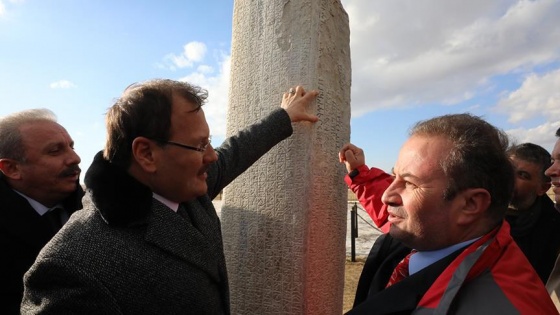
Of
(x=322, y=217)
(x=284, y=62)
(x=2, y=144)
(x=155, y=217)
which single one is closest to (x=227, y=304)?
(x=155, y=217)

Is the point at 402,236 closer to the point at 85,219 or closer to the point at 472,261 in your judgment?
the point at 472,261

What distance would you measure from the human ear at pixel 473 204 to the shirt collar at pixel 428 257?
0.23 feet

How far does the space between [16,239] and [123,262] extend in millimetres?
983

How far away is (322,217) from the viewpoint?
6.81ft

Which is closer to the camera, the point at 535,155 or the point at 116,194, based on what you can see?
the point at 116,194

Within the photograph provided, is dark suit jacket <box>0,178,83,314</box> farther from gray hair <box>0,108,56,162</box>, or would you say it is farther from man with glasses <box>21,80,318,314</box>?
man with glasses <box>21,80,318,314</box>

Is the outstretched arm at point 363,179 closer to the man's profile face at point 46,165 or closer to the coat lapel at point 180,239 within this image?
the coat lapel at point 180,239

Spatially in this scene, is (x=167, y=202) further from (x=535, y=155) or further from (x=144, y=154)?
(x=535, y=155)

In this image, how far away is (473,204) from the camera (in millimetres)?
1261

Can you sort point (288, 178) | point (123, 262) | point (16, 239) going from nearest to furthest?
point (123, 262)
point (16, 239)
point (288, 178)

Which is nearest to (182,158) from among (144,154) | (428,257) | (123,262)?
(144,154)

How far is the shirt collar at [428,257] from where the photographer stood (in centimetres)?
127

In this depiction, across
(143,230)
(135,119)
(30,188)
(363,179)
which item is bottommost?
(143,230)

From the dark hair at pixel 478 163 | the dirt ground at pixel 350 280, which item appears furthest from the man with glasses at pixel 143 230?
the dirt ground at pixel 350 280
